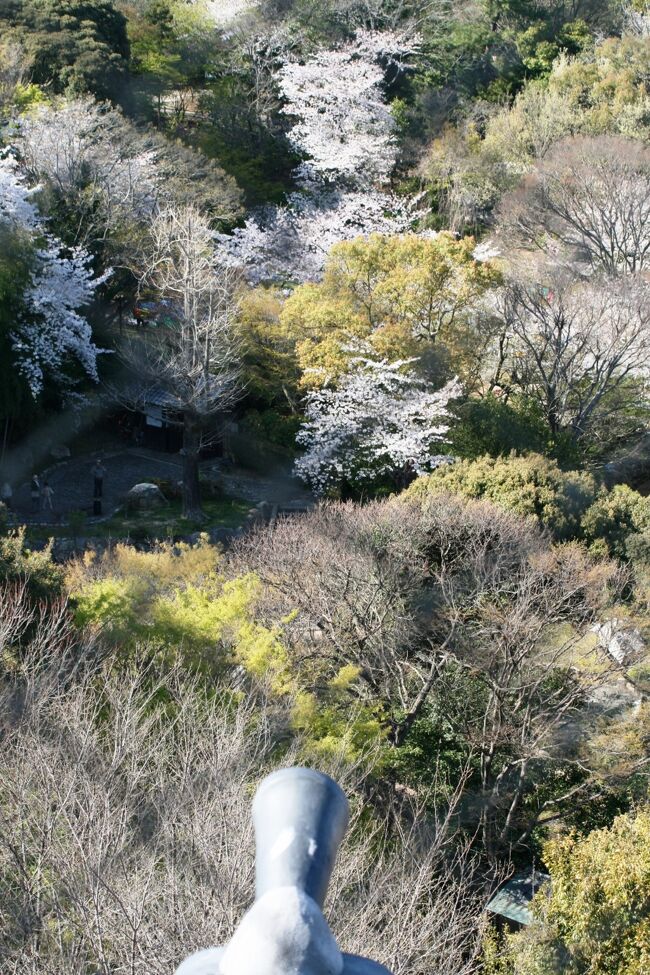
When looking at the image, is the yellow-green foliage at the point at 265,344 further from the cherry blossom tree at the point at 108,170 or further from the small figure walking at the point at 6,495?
the small figure walking at the point at 6,495

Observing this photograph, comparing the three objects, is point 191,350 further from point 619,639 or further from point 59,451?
point 619,639

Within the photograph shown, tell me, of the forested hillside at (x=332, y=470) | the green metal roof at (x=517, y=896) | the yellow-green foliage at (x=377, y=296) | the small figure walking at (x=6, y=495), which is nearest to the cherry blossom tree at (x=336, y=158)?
the forested hillside at (x=332, y=470)

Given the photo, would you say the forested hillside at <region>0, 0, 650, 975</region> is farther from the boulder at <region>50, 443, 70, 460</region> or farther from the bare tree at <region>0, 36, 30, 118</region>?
the bare tree at <region>0, 36, 30, 118</region>

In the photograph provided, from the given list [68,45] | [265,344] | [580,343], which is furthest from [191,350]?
[68,45]

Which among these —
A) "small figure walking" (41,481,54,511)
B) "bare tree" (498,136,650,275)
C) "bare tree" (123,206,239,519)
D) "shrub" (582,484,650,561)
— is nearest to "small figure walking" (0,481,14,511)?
"small figure walking" (41,481,54,511)

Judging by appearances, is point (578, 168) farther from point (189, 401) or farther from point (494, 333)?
point (189, 401)

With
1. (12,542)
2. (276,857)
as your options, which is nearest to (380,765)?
(12,542)
